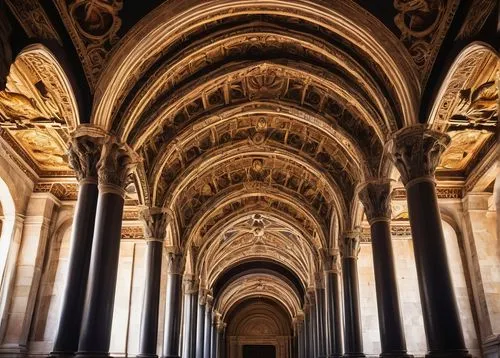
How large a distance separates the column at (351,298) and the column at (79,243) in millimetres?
8611

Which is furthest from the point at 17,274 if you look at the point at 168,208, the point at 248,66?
the point at 248,66

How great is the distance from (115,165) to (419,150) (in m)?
6.55

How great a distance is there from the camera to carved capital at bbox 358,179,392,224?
12.6 m

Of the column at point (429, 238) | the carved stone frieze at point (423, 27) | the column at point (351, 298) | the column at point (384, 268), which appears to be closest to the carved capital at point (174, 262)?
the column at point (351, 298)

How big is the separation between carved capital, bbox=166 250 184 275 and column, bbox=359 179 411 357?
8.15 meters

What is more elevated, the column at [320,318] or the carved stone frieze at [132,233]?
the carved stone frieze at [132,233]

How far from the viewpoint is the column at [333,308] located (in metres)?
17.0

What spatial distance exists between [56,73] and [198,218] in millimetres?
10262

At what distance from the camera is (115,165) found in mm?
10664

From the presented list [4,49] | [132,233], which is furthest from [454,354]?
[132,233]

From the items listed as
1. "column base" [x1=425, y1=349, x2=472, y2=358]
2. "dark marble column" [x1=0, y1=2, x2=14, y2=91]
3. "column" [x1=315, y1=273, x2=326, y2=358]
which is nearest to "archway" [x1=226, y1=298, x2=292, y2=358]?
"column" [x1=315, y1=273, x2=326, y2=358]

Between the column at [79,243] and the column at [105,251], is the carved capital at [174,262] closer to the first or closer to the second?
the column at [105,251]

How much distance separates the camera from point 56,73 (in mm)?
9672

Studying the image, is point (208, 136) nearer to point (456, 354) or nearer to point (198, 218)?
point (198, 218)
